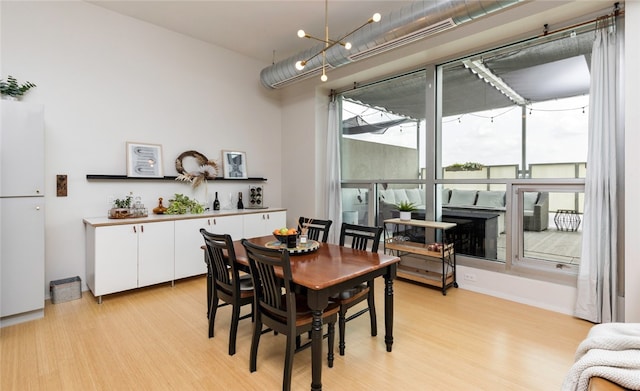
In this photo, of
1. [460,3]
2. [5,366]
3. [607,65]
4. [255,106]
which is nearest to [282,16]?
[255,106]

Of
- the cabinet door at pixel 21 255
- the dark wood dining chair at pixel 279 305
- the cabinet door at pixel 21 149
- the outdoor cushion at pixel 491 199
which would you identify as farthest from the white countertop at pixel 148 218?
the outdoor cushion at pixel 491 199

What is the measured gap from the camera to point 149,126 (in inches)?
165

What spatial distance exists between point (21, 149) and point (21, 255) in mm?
980

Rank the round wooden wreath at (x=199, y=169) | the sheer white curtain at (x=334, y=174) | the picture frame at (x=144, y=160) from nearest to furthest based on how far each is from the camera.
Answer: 1. the picture frame at (x=144, y=160)
2. the round wooden wreath at (x=199, y=169)
3. the sheer white curtain at (x=334, y=174)

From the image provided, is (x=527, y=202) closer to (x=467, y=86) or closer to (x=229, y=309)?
(x=467, y=86)

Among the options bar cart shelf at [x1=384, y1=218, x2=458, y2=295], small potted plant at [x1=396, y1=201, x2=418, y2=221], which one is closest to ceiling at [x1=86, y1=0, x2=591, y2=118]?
small potted plant at [x1=396, y1=201, x2=418, y2=221]

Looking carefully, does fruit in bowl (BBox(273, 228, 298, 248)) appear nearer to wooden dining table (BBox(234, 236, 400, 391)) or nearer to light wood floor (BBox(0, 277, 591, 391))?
wooden dining table (BBox(234, 236, 400, 391))

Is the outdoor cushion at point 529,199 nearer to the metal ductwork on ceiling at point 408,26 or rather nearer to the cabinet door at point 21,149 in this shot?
the metal ductwork on ceiling at point 408,26

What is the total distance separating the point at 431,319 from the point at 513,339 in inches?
26.7

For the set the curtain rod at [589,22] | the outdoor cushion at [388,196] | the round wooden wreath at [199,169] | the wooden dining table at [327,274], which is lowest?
the wooden dining table at [327,274]

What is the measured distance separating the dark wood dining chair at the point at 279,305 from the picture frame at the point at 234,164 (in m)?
3.16

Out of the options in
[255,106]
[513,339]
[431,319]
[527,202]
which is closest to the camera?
[513,339]

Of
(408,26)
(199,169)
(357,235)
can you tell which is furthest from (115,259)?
(408,26)

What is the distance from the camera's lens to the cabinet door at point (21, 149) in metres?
2.74
